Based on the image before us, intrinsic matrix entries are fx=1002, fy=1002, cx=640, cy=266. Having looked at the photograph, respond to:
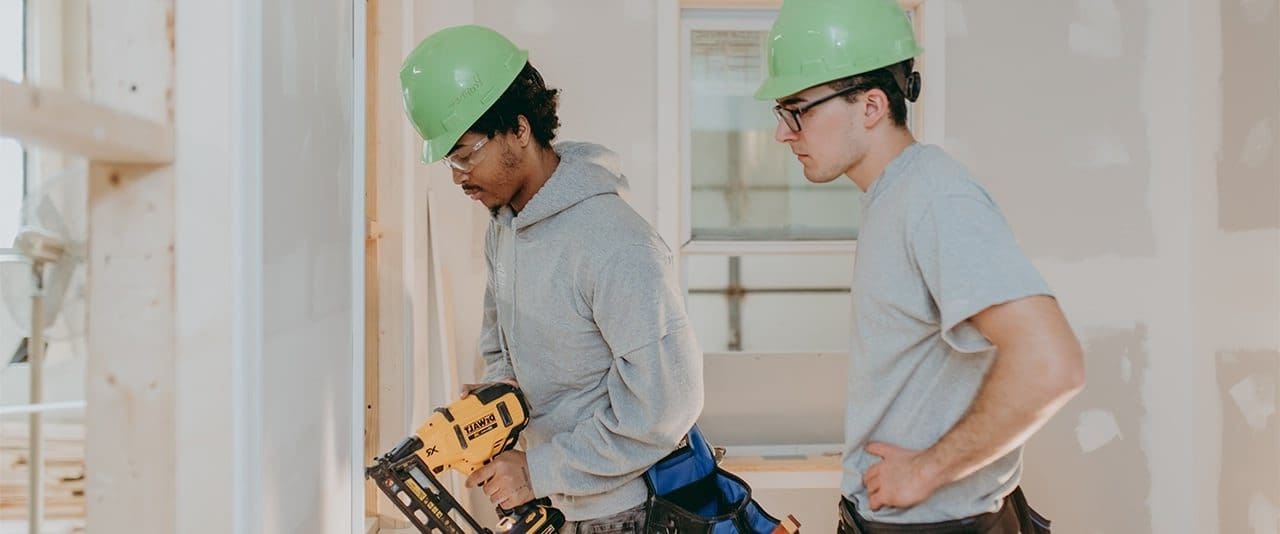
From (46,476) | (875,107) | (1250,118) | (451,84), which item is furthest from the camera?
(1250,118)

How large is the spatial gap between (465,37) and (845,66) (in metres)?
0.63

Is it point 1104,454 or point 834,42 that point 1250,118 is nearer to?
point 1104,454

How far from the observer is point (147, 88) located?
94 centimetres

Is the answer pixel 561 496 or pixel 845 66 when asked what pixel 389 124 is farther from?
pixel 845 66

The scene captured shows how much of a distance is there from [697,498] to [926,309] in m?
0.60

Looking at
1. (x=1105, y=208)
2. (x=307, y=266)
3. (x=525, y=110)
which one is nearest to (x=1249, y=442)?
(x=1105, y=208)

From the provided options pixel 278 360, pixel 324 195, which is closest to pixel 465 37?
pixel 324 195

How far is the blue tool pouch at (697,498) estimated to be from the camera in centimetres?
168

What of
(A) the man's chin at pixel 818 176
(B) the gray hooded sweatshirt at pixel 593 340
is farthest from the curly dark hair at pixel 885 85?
(B) the gray hooded sweatshirt at pixel 593 340

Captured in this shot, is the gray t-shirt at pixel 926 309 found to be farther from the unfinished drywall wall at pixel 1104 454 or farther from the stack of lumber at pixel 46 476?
the unfinished drywall wall at pixel 1104 454

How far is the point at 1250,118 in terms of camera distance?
316 centimetres

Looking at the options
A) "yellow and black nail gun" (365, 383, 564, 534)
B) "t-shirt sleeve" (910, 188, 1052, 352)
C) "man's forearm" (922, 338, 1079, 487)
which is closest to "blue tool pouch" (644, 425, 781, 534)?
"yellow and black nail gun" (365, 383, 564, 534)

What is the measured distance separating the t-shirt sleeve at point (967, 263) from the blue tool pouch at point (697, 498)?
0.57m

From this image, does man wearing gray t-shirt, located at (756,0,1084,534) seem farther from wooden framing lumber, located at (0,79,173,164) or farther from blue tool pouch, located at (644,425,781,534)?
wooden framing lumber, located at (0,79,173,164)
